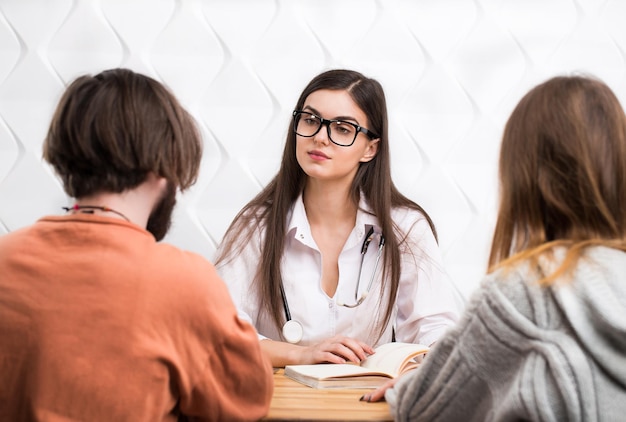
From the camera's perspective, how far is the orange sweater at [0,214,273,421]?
134cm

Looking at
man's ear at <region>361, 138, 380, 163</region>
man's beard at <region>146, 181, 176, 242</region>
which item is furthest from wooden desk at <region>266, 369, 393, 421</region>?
man's ear at <region>361, 138, 380, 163</region>

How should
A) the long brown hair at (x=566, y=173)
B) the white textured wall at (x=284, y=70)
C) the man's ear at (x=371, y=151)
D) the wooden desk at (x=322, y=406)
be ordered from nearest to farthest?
the long brown hair at (x=566, y=173)
the wooden desk at (x=322, y=406)
the man's ear at (x=371, y=151)
the white textured wall at (x=284, y=70)

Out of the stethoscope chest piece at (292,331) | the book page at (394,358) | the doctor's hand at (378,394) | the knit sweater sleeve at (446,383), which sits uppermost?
the knit sweater sleeve at (446,383)

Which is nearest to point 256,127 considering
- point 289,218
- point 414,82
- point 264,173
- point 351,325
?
point 264,173

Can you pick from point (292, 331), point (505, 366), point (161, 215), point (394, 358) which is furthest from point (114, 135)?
point (292, 331)

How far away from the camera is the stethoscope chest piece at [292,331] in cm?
236

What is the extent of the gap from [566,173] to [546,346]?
1.00 feet

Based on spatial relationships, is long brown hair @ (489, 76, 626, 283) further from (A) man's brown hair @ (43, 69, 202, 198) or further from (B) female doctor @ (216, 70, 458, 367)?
(B) female doctor @ (216, 70, 458, 367)

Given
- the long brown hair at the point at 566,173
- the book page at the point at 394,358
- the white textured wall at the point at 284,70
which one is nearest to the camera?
the long brown hair at the point at 566,173

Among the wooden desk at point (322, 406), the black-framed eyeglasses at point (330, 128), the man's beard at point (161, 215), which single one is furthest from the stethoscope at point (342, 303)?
the man's beard at point (161, 215)

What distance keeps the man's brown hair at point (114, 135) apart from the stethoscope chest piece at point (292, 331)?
0.96 meters

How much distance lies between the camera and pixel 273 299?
8.12ft

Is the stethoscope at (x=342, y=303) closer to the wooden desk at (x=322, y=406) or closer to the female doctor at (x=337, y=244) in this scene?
the female doctor at (x=337, y=244)

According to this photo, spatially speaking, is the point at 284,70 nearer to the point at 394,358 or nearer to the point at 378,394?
the point at 394,358
